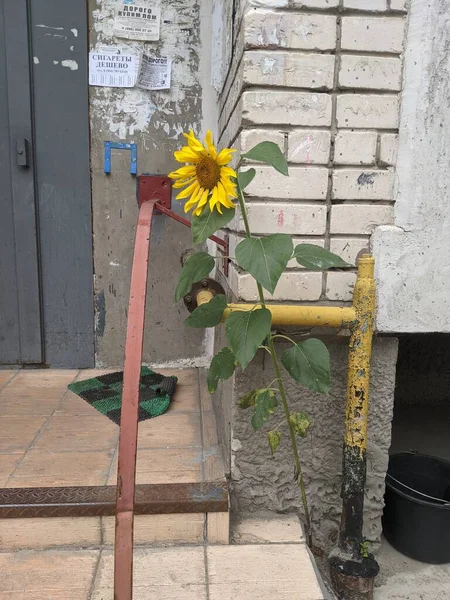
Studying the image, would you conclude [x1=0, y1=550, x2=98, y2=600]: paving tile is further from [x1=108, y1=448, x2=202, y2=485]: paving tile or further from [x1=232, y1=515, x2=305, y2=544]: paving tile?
[x1=232, y1=515, x2=305, y2=544]: paving tile

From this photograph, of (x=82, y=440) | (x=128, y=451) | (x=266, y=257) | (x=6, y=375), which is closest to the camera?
(x=128, y=451)

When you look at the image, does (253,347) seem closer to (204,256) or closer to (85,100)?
(204,256)

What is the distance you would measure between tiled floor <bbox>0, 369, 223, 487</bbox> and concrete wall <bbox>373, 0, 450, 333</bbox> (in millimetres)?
885

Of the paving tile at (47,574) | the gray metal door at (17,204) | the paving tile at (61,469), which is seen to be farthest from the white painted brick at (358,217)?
the gray metal door at (17,204)

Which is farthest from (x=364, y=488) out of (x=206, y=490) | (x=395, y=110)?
(x=395, y=110)

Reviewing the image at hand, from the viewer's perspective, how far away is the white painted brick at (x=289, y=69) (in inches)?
60.2

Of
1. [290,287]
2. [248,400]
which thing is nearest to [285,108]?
[290,287]

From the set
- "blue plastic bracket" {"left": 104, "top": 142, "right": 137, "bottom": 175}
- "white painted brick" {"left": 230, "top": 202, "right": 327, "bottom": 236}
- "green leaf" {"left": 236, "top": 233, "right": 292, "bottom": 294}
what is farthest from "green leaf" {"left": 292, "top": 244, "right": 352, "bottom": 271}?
"blue plastic bracket" {"left": 104, "top": 142, "right": 137, "bottom": 175}

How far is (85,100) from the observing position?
8.51 ft

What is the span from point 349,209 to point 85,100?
1.71m

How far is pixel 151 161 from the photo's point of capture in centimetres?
268

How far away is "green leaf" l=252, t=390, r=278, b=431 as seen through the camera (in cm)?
143

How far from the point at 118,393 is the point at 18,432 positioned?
0.55m

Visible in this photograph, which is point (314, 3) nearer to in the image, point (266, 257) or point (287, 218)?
point (287, 218)
